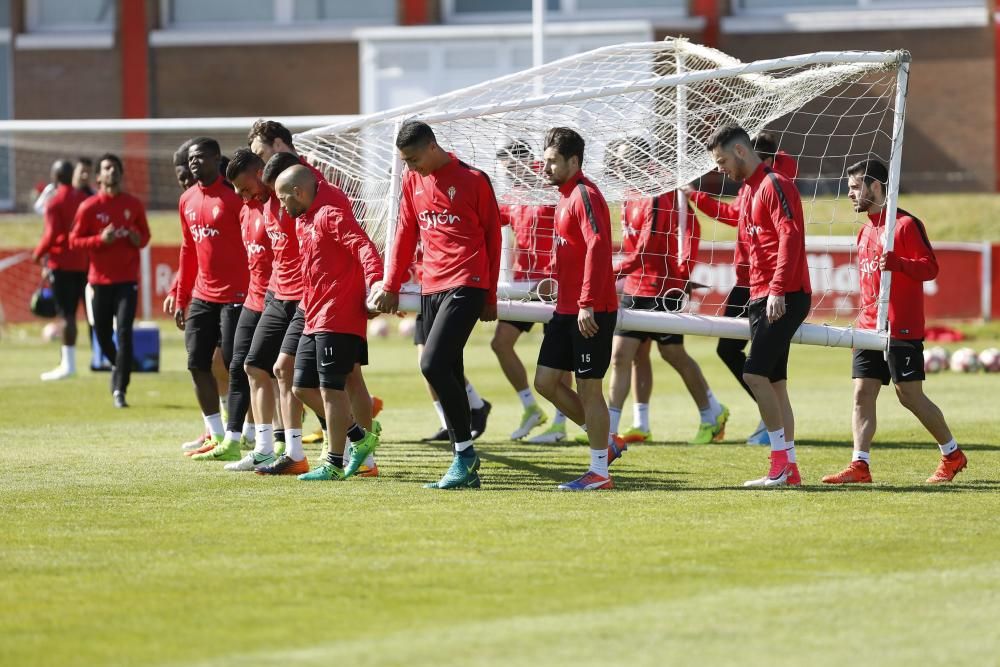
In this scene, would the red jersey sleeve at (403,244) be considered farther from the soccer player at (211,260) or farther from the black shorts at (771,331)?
the black shorts at (771,331)

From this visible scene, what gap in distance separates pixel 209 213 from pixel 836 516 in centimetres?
532

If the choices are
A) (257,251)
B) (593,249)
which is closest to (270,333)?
(257,251)

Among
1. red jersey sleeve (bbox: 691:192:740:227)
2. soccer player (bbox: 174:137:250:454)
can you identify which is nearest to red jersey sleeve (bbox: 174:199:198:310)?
soccer player (bbox: 174:137:250:454)

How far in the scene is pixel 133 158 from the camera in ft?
104

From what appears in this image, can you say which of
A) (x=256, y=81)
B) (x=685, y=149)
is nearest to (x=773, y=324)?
(x=685, y=149)

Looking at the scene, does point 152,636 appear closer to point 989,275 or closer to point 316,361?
point 316,361

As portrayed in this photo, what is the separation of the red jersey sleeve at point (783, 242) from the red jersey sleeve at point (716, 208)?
5.79 feet

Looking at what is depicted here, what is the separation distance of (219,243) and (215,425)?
1.37m

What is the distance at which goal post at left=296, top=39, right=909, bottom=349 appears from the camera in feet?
A: 34.2

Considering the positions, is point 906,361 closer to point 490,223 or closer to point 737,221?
point 737,221

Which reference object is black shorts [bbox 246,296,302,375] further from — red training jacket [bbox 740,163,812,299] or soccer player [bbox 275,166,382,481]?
red training jacket [bbox 740,163,812,299]

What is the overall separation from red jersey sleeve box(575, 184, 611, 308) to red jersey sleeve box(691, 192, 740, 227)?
2.11 m

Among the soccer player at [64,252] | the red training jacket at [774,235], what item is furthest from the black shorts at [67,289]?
the red training jacket at [774,235]

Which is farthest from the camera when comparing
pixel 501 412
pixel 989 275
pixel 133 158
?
pixel 133 158
